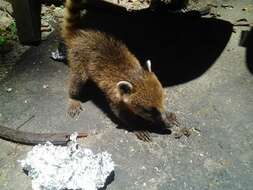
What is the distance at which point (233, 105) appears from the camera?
14.2 feet

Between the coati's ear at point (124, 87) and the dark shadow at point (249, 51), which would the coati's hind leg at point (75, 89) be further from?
the dark shadow at point (249, 51)

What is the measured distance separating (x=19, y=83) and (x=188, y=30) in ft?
6.96

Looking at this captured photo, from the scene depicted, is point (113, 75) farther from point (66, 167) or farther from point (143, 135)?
point (66, 167)

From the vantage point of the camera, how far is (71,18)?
429 centimetres

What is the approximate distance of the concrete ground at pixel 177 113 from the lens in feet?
12.2

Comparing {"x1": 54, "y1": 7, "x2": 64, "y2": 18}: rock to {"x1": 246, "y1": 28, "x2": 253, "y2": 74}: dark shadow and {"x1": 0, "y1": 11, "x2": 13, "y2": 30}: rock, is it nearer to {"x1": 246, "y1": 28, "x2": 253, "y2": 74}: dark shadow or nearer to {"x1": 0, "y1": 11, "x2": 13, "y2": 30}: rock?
{"x1": 0, "y1": 11, "x2": 13, "y2": 30}: rock

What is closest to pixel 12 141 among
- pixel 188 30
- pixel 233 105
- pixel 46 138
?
pixel 46 138

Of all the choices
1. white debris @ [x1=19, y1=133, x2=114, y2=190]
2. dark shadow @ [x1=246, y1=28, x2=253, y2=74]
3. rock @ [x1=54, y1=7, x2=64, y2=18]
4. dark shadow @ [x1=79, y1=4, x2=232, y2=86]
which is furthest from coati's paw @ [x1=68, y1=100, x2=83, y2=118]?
dark shadow @ [x1=246, y1=28, x2=253, y2=74]

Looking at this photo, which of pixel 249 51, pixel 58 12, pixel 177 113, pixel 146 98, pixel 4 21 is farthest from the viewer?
pixel 58 12

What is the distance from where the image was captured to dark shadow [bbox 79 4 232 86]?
4.75 metres

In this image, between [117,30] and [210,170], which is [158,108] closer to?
[210,170]

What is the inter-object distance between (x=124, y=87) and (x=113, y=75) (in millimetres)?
222

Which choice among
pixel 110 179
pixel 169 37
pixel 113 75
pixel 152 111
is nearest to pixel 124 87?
pixel 113 75

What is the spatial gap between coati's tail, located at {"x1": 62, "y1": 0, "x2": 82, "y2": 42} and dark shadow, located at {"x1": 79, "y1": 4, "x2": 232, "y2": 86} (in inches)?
6.5
